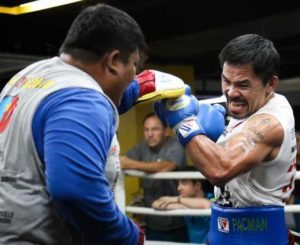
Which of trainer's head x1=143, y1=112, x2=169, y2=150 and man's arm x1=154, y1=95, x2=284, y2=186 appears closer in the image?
man's arm x1=154, y1=95, x2=284, y2=186

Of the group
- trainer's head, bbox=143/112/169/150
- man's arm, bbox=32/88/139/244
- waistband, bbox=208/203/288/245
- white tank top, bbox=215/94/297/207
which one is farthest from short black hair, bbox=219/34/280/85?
trainer's head, bbox=143/112/169/150

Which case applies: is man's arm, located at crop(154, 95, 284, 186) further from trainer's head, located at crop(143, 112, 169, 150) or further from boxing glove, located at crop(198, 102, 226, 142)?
trainer's head, located at crop(143, 112, 169, 150)

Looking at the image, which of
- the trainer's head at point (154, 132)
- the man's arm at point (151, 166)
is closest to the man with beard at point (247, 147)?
the man's arm at point (151, 166)

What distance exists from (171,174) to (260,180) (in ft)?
4.62

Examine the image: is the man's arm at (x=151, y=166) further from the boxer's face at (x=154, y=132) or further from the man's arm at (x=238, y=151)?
the man's arm at (x=238, y=151)

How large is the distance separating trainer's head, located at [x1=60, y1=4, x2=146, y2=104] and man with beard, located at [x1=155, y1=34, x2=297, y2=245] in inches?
24.2

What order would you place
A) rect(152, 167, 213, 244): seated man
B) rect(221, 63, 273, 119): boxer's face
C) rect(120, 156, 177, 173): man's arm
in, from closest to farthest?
rect(221, 63, 273, 119): boxer's face
rect(152, 167, 213, 244): seated man
rect(120, 156, 177, 173): man's arm

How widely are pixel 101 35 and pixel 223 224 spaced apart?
1.05m

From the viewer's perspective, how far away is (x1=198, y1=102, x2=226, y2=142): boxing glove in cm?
230

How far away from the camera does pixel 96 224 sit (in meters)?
1.31

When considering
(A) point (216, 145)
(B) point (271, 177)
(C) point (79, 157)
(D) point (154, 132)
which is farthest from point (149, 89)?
(D) point (154, 132)

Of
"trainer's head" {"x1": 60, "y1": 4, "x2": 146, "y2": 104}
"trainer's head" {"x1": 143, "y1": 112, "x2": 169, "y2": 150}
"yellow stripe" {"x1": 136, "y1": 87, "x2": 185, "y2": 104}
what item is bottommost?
"trainer's head" {"x1": 143, "y1": 112, "x2": 169, "y2": 150}

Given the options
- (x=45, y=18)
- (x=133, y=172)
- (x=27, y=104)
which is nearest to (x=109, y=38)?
(x=27, y=104)

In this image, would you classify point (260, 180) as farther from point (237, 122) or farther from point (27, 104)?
point (27, 104)
